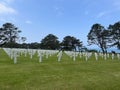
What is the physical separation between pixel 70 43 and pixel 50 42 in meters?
7.36

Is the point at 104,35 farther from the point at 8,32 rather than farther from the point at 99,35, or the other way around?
the point at 8,32

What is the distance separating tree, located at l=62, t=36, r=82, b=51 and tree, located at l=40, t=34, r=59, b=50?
291 cm

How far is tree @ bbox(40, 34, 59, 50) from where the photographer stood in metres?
75.5

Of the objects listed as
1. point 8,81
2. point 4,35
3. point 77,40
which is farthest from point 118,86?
point 4,35

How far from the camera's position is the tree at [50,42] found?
248ft

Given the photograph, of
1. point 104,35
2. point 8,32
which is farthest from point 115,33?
point 8,32

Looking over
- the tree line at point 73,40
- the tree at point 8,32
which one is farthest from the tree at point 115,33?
the tree at point 8,32

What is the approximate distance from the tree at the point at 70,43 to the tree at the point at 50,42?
9.56ft

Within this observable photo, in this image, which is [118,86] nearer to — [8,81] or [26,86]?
[26,86]

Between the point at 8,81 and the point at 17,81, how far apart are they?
0.32m

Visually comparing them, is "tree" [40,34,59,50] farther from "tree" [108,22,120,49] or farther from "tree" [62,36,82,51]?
"tree" [108,22,120,49]

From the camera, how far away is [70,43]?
7975 cm

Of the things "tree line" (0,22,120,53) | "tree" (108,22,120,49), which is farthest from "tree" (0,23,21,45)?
"tree" (108,22,120,49)

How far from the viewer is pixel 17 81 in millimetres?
8172
